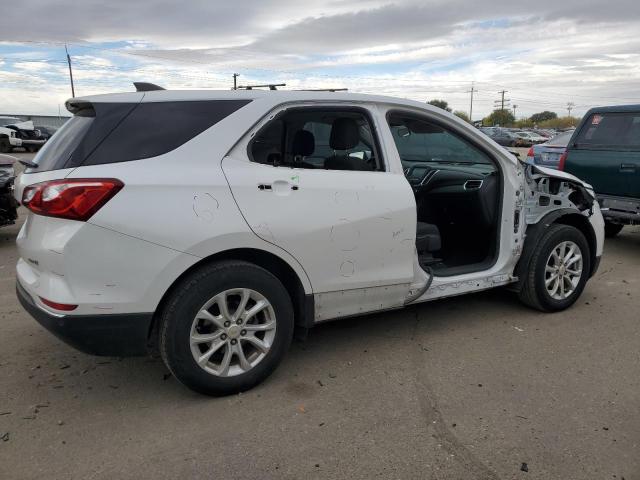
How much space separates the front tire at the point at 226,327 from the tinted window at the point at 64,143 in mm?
952

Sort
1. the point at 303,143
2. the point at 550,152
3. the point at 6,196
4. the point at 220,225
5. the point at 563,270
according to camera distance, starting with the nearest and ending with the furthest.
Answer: the point at 220,225 → the point at 303,143 → the point at 563,270 → the point at 6,196 → the point at 550,152

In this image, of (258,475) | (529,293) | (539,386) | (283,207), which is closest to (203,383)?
(258,475)

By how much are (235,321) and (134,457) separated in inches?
33.9

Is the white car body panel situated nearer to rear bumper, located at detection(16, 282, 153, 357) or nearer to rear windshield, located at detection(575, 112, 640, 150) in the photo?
rear bumper, located at detection(16, 282, 153, 357)

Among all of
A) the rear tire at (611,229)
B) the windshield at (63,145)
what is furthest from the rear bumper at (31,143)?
the windshield at (63,145)

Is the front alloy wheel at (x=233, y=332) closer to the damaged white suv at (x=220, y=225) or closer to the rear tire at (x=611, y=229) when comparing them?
the damaged white suv at (x=220, y=225)

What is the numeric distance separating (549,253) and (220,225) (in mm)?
2842

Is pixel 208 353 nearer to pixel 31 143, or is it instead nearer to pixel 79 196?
pixel 79 196

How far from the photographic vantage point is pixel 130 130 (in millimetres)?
3000

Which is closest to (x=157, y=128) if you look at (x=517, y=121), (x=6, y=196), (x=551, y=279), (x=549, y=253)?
(x=549, y=253)

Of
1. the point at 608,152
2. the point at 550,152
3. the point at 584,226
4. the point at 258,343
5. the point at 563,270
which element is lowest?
the point at 258,343

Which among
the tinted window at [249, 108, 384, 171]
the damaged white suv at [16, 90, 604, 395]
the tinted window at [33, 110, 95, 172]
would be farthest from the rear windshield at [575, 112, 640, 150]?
the tinted window at [33, 110, 95, 172]

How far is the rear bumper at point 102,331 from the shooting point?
2.81m

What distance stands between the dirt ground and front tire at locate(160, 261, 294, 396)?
0.18 m
